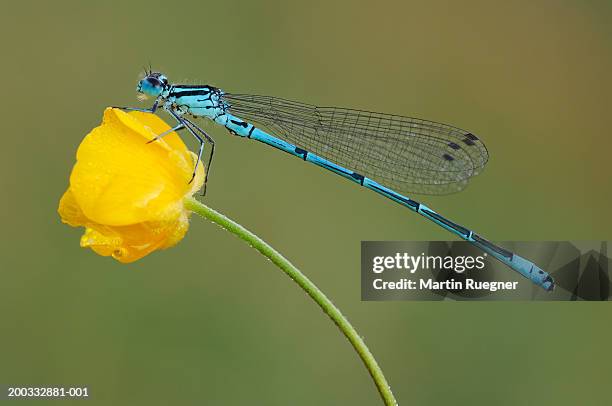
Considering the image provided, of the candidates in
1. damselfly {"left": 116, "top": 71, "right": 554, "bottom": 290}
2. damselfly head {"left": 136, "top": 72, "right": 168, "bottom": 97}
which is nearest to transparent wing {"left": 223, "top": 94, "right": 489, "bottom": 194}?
damselfly {"left": 116, "top": 71, "right": 554, "bottom": 290}

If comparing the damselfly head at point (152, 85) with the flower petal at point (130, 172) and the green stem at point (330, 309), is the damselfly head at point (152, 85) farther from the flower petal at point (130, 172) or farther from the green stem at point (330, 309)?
the green stem at point (330, 309)

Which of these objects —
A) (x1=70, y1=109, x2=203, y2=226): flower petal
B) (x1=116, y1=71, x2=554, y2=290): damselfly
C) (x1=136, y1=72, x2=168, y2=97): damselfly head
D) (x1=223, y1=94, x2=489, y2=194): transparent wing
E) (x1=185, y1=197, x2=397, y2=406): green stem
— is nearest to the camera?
(x1=185, y1=197, x2=397, y2=406): green stem

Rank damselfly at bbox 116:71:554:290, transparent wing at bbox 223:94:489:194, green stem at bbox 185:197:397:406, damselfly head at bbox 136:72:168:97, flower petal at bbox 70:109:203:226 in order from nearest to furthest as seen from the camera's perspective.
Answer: green stem at bbox 185:197:397:406, flower petal at bbox 70:109:203:226, damselfly head at bbox 136:72:168:97, damselfly at bbox 116:71:554:290, transparent wing at bbox 223:94:489:194

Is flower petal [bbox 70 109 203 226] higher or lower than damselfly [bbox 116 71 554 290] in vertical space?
lower

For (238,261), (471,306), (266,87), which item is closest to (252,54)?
(266,87)

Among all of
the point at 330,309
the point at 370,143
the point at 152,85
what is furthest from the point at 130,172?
the point at 370,143

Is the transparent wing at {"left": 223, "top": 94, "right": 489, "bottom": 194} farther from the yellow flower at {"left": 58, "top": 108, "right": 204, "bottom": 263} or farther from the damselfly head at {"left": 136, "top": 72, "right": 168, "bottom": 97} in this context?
the yellow flower at {"left": 58, "top": 108, "right": 204, "bottom": 263}

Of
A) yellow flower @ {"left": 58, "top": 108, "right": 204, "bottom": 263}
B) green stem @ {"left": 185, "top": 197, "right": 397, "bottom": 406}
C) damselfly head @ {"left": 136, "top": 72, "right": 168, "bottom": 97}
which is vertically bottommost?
green stem @ {"left": 185, "top": 197, "right": 397, "bottom": 406}
